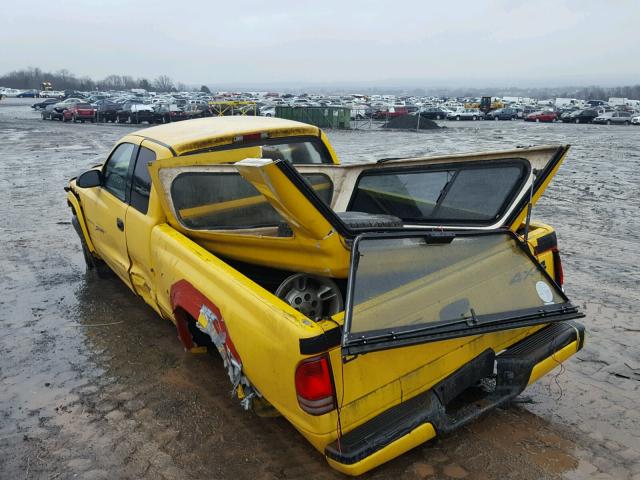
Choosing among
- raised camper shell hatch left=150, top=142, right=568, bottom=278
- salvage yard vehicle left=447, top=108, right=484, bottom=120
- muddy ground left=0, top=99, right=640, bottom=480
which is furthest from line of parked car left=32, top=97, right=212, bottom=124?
raised camper shell hatch left=150, top=142, right=568, bottom=278

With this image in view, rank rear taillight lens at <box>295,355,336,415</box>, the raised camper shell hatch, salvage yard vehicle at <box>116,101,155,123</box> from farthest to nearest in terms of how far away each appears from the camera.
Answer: salvage yard vehicle at <box>116,101,155,123</box>, the raised camper shell hatch, rear taillight lens at <box>295,355,336,415</box>

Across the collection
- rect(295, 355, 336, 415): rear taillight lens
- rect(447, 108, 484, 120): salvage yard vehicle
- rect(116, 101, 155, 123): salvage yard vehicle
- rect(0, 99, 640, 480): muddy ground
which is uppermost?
rect(295, 355, 336, 415): rear taillight lens

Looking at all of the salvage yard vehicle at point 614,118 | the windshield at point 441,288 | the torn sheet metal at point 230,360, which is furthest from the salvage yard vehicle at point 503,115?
the torn sheet metal at point 230,360

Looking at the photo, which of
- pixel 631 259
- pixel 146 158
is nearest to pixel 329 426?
pixel 146 158

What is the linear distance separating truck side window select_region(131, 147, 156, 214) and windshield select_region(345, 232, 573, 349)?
7.53 feet

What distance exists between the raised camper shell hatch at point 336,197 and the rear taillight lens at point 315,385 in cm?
66

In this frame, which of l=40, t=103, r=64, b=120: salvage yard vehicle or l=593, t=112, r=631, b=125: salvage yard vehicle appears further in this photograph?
l=593, t=112, r=631, b=125: salvage yard vehicle

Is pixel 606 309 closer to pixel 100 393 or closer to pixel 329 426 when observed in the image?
pixel 329 426

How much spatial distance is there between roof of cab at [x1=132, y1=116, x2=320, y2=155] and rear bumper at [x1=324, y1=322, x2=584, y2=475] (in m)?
2.69

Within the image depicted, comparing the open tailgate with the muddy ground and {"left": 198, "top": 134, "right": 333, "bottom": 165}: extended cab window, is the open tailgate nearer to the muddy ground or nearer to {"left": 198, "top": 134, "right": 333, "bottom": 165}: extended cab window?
the muddy ground

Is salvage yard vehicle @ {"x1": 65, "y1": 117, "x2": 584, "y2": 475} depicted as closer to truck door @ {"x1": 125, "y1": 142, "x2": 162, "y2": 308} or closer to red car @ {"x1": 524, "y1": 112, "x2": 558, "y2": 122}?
truck door @ {"x1": 125, "y1": 142, "x2": 162, "y2": 308}

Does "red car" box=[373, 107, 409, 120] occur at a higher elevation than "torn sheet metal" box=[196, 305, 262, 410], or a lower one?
lower

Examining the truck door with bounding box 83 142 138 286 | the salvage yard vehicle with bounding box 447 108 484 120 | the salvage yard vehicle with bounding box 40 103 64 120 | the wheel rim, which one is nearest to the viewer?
the wheel rim

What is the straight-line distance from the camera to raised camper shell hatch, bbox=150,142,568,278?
A: 9.04 ft
